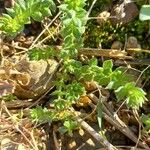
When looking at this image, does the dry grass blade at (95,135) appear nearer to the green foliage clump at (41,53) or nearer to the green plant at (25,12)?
the green foliage clump at (41,53)


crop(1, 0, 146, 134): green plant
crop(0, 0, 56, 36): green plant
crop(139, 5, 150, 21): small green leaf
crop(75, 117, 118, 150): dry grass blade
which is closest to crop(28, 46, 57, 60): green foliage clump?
crop(1, 0, 146, 134): green plant

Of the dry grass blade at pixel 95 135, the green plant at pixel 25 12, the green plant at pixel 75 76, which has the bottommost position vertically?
the dry grass blade at pixel 95 135

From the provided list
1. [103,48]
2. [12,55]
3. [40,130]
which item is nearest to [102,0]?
[103,48]

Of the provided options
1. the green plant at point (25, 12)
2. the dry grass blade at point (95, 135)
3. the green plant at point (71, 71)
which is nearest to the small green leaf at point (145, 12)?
the green plant at point (71, 71)

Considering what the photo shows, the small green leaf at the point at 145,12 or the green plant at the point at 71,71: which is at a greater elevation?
the small green leaf at the point at 145,12

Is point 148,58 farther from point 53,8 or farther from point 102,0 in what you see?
point 53,8

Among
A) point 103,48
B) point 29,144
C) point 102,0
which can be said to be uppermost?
point 102,0

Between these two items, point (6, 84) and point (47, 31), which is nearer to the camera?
point (6, 84)

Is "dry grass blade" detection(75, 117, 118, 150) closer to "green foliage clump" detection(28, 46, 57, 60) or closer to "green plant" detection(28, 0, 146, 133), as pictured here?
"green plant" detection(28, 0, 146, 133)
